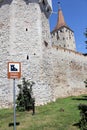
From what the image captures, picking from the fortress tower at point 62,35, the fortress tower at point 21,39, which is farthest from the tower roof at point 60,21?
the fortress tower at point 21,39

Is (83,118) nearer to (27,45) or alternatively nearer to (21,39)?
(27,45)

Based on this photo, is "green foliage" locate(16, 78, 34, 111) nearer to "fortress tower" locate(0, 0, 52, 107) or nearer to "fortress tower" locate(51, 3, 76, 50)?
"fortress tower" locate(0, 0, 52, 107)

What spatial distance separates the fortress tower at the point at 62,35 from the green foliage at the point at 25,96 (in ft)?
115

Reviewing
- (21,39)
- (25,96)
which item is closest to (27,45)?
(21,39)

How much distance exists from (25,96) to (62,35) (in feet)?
122

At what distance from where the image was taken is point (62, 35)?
49.3 metres

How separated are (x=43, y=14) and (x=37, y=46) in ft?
11.1

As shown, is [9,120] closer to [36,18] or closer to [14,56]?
[14,56]

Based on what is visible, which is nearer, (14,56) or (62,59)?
(14,56)

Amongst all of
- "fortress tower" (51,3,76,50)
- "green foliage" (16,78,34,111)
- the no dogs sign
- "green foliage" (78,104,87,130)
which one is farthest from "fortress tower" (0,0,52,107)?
"fortress tower" (51,3,76,50)

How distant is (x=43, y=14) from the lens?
1756 cm

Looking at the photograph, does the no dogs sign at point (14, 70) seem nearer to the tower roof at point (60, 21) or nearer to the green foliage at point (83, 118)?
the green foliage at point (83, 118)

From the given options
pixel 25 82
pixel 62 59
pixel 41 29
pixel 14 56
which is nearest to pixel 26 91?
pixel 25 82

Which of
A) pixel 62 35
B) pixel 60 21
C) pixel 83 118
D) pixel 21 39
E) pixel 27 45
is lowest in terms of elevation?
pixel 83 118
